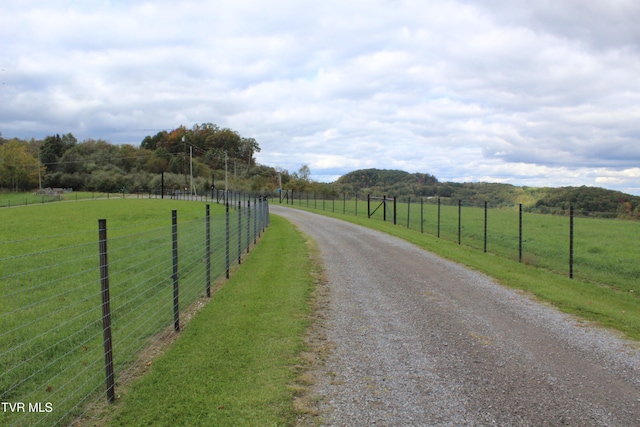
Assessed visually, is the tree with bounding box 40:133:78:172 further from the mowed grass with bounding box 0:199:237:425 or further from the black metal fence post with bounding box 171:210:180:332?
the black metal fence post with bounding box 171:210:180:332

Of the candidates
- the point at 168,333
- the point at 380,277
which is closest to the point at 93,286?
the point at 168,333

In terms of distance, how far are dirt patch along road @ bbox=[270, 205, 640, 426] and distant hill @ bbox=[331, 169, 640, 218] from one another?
5.98 metres

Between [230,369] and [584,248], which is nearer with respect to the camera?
[230,369]

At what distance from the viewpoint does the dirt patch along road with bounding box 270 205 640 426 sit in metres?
3.86

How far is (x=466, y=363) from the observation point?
4.97 meters

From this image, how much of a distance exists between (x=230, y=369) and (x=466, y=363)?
258 centimetres

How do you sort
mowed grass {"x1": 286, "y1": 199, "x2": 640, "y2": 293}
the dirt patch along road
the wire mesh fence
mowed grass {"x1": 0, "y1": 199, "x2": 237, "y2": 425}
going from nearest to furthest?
the dirt patch along road
the wire mesh fence
mowed grass {"x1": 0, "y1": 199, "x2": 237, "y2": 425}
mowed grass {"x1": 286, "y1": 199, "x2": 640, "y2": 293}

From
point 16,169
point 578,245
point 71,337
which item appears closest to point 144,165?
point 16,169

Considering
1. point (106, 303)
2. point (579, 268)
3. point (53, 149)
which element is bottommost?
point (579, 268)

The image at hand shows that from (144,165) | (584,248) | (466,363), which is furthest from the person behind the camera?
(144,165)

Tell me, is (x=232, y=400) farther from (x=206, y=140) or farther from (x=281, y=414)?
(x=206, y=140)

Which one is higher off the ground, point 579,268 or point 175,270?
point 175,270

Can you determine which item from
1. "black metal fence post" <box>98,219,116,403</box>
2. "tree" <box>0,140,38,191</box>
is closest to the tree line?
"tree" <box>0,140,38,191</box>

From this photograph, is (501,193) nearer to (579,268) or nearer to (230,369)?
(579,268)
